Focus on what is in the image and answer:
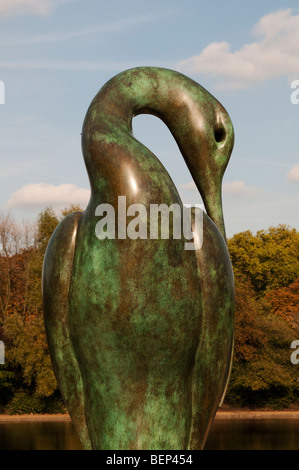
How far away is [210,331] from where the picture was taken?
6.19 metres

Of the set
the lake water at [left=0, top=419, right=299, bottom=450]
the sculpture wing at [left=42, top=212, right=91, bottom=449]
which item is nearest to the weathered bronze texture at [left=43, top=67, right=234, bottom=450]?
the sculpture wing at [left=42, top=212, right=91, bottom=449]

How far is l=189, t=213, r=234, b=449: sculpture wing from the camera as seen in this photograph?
6.17 metres

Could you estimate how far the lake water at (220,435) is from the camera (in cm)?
2100

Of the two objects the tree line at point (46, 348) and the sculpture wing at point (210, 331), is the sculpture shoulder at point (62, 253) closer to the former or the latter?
the sculpture wing at point (210, 331)

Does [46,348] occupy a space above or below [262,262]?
below

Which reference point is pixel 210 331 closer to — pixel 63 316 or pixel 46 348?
pixel 63 316

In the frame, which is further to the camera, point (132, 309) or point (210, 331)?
point (210, 331)

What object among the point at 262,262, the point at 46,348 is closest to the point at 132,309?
the point at 46,348

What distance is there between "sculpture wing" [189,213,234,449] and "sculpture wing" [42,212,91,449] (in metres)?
1.06

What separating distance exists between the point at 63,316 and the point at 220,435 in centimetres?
1904

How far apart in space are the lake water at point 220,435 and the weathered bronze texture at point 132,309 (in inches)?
589

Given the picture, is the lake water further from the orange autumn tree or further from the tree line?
the orange autumn tree
